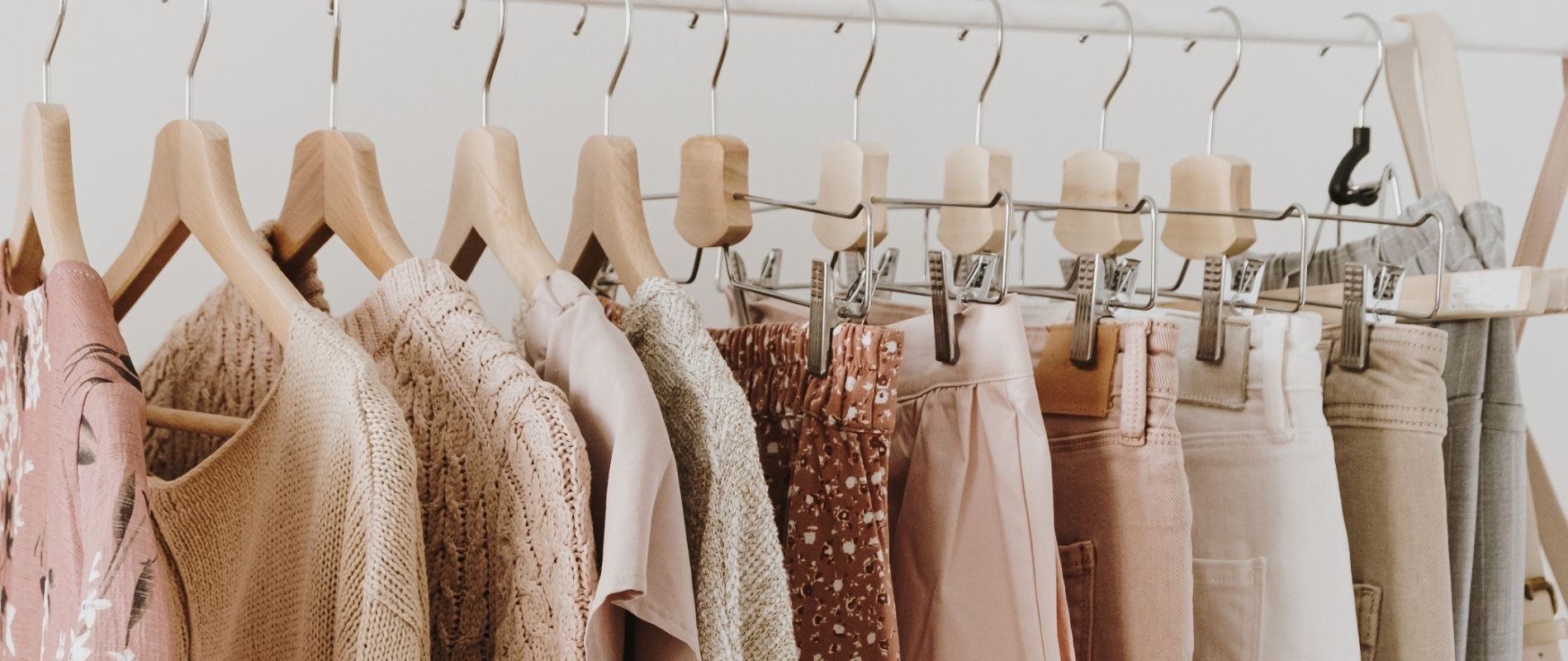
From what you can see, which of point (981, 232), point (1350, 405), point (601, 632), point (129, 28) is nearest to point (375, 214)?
point (601, 632)

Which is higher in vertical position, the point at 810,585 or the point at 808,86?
the point at 808,86

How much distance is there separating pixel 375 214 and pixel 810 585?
1.12 ft

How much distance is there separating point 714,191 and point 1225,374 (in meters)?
0.38

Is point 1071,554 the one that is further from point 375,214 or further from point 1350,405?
point 375,214

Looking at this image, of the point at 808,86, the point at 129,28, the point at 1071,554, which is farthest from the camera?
the point at 808,86

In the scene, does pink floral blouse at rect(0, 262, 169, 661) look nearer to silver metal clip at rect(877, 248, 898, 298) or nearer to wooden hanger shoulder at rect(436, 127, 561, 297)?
wooden hanger shoulder at rect(436, 127, 561, 297)

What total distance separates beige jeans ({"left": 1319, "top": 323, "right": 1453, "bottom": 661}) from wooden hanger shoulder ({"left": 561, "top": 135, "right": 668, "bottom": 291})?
1.72 ft

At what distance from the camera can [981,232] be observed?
90 centimetres

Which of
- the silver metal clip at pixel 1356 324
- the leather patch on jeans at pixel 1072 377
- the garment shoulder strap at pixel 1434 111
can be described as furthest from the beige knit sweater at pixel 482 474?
the garment shoulder strap at pixel 1434 111

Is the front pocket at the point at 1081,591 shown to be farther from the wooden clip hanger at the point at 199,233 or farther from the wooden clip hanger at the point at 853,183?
the wooden clip hanger at the point at 199,233

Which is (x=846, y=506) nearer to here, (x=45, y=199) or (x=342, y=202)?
(x=342, y=202)

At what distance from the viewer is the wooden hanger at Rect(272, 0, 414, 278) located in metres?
0.73

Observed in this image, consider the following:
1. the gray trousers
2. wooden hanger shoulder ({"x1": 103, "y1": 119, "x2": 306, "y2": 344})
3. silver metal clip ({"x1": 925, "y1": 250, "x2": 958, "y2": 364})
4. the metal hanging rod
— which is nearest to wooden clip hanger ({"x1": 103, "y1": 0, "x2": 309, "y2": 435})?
wooden hanger shoulder ({"x1": 103, "y1": 119, "x2": 306, "y2": 344})

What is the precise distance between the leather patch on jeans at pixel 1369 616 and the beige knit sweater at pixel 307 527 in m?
0.66
